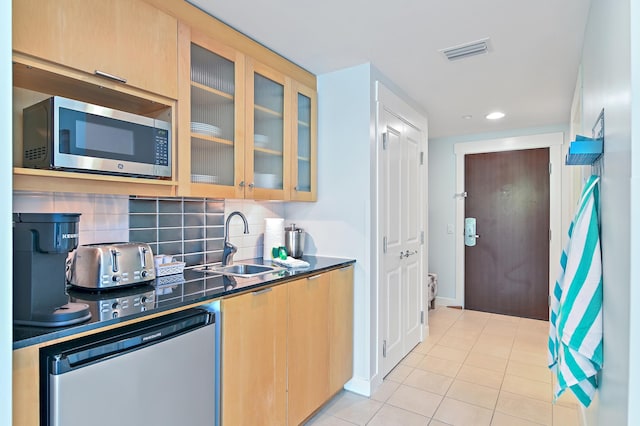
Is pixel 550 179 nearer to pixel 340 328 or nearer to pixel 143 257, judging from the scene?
pixel 340 328

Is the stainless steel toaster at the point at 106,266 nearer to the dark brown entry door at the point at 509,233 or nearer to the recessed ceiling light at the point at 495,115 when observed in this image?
the recessed ceiling light at the point at 495,115

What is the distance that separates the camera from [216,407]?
61.1 inches

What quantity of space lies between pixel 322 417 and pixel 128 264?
1.51m

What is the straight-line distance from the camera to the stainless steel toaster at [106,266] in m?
1.46

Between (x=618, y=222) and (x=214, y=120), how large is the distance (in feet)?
5.90

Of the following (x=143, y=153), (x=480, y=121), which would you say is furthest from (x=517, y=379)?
(x=143, y=153)

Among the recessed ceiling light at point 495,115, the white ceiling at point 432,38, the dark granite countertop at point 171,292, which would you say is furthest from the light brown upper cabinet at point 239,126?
the recessed ceiling light at point 495,115

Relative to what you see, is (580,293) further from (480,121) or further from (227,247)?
(480,121)

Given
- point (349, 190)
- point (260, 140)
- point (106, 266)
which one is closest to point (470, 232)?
point (349, 190)

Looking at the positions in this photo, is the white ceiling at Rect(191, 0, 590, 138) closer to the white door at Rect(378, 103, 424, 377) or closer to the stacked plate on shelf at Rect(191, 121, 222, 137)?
the white door at Rect(378, 103, 424, 377)

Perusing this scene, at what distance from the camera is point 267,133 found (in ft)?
7.55

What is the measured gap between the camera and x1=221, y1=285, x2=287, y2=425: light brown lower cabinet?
1583 millimetres

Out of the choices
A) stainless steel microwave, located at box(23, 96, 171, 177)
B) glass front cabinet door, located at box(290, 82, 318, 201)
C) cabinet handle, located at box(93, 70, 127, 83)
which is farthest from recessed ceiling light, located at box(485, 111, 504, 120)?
cabinet handle, located at box(93, 70, 127, 83)

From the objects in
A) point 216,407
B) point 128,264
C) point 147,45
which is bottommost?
point 216,407
